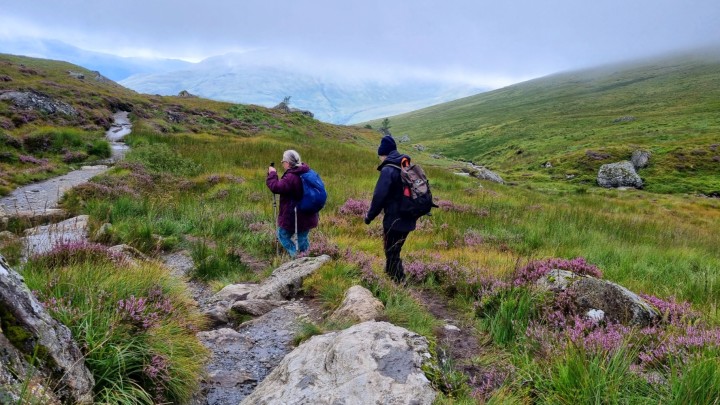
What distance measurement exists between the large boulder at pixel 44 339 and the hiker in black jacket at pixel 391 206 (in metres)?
4.25

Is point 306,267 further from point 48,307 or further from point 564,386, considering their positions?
point 564,386

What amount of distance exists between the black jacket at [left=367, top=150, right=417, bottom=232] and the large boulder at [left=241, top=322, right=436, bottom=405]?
9.01 feet

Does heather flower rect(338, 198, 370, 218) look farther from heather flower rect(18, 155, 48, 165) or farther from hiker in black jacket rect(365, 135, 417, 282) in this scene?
heather flower rect(18, 155, 48, 165)

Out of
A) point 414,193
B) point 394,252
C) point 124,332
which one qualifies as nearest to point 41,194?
point 394,252

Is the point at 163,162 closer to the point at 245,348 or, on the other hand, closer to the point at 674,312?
the point at 245,348

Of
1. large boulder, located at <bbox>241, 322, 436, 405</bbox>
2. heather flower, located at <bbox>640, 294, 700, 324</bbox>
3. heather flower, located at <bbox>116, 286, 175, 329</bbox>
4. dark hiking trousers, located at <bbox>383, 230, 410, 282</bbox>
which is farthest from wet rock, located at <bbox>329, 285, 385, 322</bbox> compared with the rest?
heather flower, located at <bbox>640, 294, 700, 324</bbox>

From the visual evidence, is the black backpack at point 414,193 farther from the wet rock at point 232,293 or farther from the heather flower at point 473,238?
the heather flower at point 473,238

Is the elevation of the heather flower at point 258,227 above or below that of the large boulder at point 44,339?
below

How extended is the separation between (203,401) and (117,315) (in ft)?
3.38

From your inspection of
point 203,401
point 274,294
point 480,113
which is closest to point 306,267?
point 274,294

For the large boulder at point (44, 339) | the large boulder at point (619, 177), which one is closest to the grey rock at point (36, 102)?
the large boulder at point (44, 339)

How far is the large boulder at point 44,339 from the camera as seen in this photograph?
234cm

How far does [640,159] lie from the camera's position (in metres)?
56.3

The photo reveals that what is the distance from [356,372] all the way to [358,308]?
1525 millimetres
